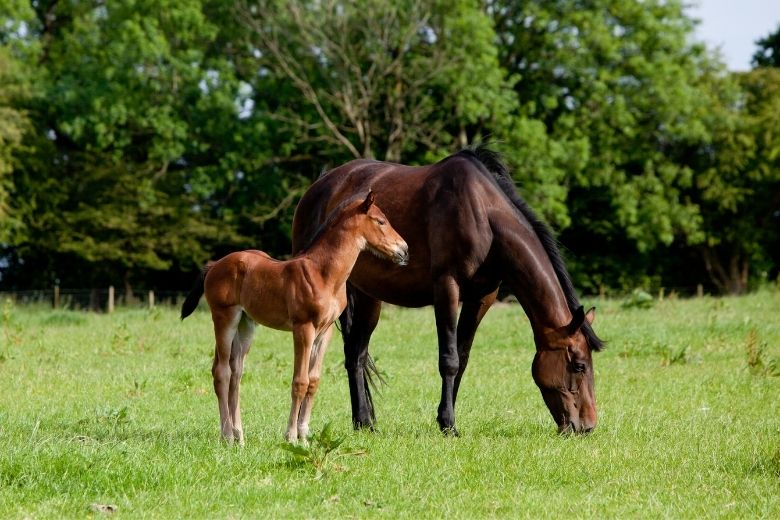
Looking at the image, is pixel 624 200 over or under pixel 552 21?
under

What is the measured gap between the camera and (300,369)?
25.5 ft

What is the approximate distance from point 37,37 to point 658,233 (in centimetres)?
2591

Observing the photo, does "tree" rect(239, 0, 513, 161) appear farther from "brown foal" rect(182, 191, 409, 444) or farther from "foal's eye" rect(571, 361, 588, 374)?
"brown foal" rect(182, 191, 409, 444)

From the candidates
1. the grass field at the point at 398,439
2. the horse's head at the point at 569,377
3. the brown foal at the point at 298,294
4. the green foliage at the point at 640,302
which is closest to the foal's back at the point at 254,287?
the brown foal at the point at 298,294

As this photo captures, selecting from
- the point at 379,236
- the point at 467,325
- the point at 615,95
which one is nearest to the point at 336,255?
the point at 379,236

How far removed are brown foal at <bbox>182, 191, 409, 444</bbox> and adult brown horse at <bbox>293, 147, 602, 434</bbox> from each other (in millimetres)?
1244

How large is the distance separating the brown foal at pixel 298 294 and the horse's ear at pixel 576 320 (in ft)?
5.53

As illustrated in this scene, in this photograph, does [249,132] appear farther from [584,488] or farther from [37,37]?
[584,488]

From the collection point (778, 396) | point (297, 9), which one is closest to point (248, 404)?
point (778, 396)

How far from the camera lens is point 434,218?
9.24 meters

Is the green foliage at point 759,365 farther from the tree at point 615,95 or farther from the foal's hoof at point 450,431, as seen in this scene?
the tree at point 615,95

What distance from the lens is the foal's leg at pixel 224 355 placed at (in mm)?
8039

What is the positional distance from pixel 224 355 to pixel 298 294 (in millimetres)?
811

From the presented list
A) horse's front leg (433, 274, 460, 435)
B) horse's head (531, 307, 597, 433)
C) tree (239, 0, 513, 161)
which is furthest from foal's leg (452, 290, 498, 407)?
tree (239, 0, 513, 161)
